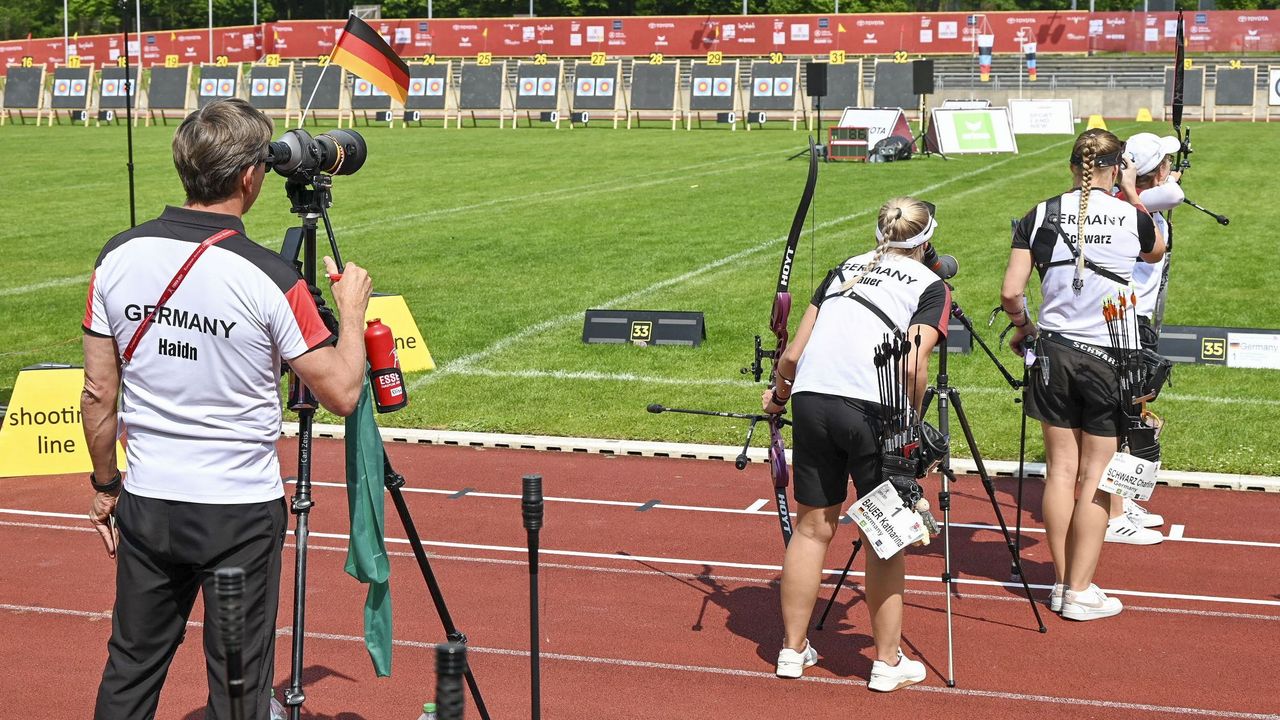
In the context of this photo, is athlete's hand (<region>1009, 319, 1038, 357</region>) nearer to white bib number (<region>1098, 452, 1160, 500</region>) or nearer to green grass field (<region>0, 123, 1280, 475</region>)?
white bib number (<region>1098, 452, 1160, 500</region>)

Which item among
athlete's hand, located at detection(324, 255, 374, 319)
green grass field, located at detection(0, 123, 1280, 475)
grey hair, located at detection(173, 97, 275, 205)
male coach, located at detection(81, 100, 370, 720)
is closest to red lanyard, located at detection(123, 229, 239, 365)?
male coach, located at detection(81, 100, 370, 720)

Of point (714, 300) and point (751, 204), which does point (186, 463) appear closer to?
point (714, 300)

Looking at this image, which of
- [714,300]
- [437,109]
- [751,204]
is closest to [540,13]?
[437,109]

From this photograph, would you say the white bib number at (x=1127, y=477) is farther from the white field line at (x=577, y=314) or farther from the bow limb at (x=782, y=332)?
the white field line at (x=577, y=314)

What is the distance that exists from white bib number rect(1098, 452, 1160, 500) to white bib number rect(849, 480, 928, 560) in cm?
149

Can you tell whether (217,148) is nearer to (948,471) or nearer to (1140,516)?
(948,471)

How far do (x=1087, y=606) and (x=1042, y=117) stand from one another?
32.1 metres

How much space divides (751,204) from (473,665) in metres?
17.2

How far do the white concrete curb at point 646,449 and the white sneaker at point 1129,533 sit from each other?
1345 millimetres

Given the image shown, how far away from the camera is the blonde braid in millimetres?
6781

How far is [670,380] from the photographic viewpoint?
41.2 feet

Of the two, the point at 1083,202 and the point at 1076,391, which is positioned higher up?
the point at 1083,202

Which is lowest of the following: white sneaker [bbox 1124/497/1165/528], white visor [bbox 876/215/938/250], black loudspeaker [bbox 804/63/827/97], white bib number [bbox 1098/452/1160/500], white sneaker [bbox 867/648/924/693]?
white sneaker [bbox 867/648/924/693]

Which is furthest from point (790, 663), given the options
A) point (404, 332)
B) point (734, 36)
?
→ point (734, 36)
